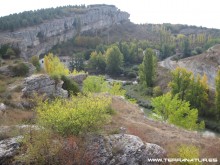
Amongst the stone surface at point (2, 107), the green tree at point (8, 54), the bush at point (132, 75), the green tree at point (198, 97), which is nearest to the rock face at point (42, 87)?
the stone surface at point (2, 107)

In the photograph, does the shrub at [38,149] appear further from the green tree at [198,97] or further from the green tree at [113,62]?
the green tree at [113,62]

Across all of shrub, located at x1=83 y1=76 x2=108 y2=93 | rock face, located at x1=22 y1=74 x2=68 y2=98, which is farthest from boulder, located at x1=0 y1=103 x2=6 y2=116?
shrub, located at x1=83 y1=76 x2=108 y2=93

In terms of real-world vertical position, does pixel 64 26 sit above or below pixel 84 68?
above

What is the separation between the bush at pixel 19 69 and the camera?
128 ft

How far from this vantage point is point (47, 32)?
15475 cm

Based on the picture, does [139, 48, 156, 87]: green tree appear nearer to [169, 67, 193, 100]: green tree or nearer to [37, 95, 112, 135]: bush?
[169, 67, 193, 100]: green tree

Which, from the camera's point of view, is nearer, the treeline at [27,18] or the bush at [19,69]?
the bush at [19,69]

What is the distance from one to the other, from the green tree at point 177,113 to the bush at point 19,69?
21.6m

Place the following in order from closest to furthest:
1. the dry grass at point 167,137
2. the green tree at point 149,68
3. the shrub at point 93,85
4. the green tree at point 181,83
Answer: the dry grass at point 167,137, the shrub at point 93,85, the green tree at point 181,83, the green tree at point 149,68

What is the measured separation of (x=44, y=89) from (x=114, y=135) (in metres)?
13.8

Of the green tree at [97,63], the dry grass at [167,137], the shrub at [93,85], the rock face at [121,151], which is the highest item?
the rock face at [121,151]

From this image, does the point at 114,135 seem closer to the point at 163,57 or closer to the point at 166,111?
the point at 166,111

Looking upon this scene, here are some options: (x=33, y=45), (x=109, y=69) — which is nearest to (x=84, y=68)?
(x=109, y=69)

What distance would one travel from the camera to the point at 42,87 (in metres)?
32.9
